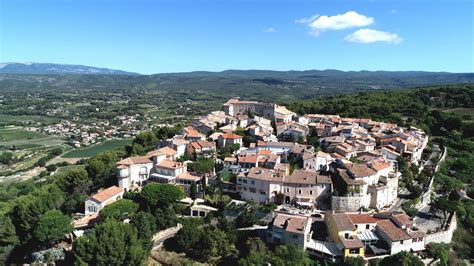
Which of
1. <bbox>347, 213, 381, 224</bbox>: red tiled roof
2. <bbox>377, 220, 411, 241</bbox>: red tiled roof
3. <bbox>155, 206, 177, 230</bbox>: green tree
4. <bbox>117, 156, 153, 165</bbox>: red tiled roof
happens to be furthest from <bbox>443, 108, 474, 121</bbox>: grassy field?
<bbox>155, 206, 177, 230</bbox>: green tree

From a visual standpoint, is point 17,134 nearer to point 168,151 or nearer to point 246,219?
point 168,151

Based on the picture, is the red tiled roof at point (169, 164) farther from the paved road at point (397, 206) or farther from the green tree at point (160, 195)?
the paved road at point (397, 206)

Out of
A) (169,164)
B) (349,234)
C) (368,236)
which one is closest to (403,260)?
(368,236)

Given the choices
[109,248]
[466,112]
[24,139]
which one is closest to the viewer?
[109,248]

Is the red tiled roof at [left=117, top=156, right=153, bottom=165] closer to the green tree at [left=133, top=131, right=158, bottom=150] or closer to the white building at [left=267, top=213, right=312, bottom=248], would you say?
the green tree at [left=133, top=131, right=158, bottom=150]

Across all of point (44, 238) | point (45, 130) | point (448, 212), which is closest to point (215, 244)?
point (44, 238)

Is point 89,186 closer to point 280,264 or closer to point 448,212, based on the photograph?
point 280,264
